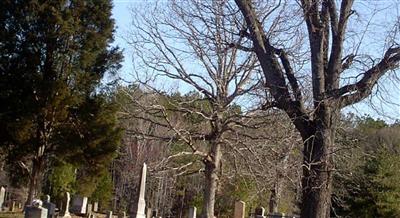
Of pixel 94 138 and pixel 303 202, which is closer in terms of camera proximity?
pixel 303 202

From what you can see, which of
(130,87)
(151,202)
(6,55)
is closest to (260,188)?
(130,87)

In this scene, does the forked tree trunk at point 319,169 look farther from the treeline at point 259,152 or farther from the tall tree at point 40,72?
the tall tree at point 40,72

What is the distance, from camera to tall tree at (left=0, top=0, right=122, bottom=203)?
28.4m

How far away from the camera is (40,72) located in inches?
1143

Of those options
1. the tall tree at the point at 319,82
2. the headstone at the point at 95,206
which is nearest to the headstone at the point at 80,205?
the headstone at the point at 95,206

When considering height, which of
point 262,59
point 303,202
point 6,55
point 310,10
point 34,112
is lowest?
point 303,202

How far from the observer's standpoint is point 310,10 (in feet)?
27.3

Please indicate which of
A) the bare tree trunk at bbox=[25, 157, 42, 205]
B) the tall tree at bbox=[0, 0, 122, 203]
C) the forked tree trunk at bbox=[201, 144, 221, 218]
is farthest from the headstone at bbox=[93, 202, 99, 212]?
the forked tree trunk at bbox=[201, 144, 221, 218]

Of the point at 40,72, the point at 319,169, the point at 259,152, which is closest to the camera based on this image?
the point at 319,169

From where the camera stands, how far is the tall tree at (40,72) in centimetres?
2844

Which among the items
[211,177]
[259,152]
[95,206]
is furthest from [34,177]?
[95,206]

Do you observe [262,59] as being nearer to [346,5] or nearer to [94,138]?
[346,5]

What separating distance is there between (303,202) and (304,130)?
92cm

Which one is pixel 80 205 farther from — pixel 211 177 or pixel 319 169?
pixel 319 169
